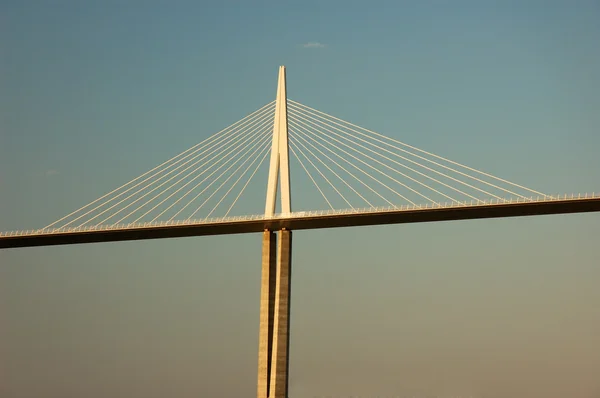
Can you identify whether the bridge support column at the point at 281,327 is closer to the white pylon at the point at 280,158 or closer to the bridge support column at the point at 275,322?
the bridge support column at the point at 275,322

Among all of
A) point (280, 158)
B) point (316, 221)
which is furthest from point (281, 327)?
point (280, 158)

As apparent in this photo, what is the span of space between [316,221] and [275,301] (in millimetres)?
3357

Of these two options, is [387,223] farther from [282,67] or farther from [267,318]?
[282,67]

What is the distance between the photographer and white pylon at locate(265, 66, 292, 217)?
4731 centimetres

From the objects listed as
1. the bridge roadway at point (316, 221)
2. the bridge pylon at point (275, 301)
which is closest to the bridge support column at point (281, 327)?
the bridge pylon at point (275, 301)

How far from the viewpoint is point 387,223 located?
154 ft

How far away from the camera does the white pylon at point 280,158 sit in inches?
1863

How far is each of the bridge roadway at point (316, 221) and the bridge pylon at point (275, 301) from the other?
695mm

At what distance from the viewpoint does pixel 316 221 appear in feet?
154

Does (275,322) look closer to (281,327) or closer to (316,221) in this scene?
(281,327)

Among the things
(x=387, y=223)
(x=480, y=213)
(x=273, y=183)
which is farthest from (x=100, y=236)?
(x=480, y=213)

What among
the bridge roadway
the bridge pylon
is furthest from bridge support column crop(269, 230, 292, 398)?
the bridge roadway

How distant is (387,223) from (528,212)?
5281mm

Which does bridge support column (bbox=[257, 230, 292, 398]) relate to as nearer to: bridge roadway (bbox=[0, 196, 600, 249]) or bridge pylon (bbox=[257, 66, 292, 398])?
bridge pylon (bbox=[257, 66, 292, 398])
